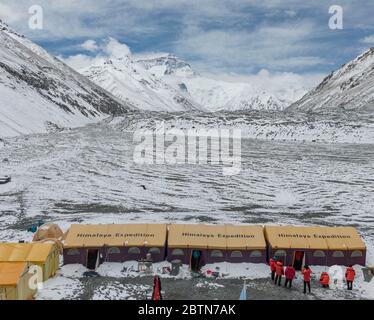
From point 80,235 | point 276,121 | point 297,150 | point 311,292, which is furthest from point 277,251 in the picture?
point 276,121

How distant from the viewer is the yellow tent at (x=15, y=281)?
15875 mm

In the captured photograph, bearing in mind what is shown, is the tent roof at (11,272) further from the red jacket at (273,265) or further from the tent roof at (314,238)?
the tent roof at (314,238)

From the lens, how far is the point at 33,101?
366 ft

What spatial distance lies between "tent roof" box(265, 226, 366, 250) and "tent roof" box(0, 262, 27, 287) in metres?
11.2

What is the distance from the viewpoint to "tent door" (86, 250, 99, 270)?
67.2ft

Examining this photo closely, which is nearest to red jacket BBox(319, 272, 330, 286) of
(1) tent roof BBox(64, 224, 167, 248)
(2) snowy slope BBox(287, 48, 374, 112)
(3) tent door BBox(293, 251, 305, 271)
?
(3) tent door BBox(293, 251, 305, 271)

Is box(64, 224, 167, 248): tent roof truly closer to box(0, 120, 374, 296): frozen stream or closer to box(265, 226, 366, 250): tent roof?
box(0, 120, 374, 296): frozen stream

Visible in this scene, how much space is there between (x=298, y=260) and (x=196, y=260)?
15.9 ft

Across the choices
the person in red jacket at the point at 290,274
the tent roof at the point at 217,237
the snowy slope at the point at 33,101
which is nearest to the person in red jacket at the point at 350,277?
the person in red jacket at the point at 290,274

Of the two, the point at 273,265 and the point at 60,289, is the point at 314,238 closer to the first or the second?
the point at 273,265

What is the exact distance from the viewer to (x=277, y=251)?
2127 cm

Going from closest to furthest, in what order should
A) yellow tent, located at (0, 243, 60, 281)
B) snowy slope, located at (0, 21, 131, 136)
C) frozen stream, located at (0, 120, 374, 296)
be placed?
yellow tent, located at (0, 243, 60, 281)
frozen stream, located at (0, 120, 374, 296)
snowy slope, located at (0, 21, 131, 136)

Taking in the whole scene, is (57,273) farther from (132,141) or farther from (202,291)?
(132,141)
